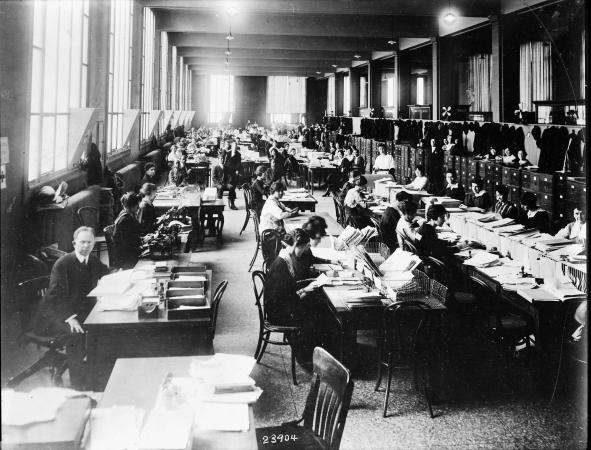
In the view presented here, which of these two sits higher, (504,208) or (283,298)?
(504,208)

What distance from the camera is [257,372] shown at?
530 centimetres

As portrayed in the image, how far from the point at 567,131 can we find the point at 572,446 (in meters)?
7.90

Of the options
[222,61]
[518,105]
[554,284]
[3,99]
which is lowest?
[554,284]

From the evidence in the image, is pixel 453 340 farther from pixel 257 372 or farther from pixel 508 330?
pixel 257 372

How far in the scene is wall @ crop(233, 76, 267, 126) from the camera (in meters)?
40.0

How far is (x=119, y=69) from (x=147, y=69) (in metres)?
4.33

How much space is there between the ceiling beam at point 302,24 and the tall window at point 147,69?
2.48 feet

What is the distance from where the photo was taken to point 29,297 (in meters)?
4.70

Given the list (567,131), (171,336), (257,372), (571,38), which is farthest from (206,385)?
(571,38)

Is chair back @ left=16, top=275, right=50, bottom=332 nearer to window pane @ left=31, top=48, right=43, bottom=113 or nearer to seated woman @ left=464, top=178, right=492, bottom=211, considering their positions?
window pane @ left=31, top=48, right=43, bottom=113

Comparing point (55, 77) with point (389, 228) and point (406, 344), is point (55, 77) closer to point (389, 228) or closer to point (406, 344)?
point (389, 228)

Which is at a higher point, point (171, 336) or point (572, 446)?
point (171, 336)

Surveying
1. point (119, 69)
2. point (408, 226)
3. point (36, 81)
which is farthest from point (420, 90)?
point (36, 81)

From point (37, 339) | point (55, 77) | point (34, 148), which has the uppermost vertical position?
point (55, 77)
